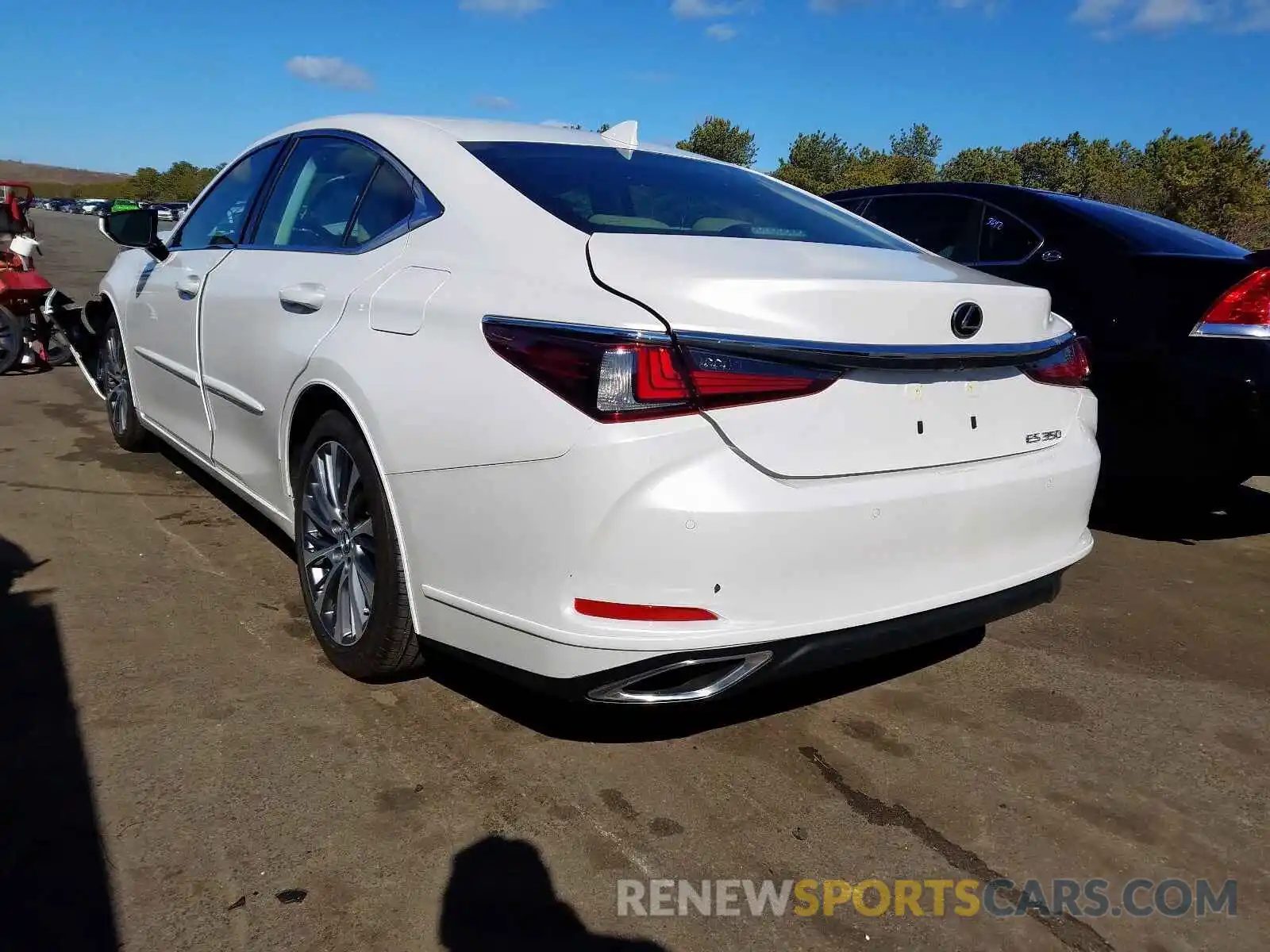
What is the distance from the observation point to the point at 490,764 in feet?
8.53

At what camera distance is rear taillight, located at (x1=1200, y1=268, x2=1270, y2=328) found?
4086 mm

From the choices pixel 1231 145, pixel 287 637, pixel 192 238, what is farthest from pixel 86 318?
pixel 1231 145

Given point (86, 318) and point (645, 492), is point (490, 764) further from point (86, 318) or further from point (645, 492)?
point (86, 318)

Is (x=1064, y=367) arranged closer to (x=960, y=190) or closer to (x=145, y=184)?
(x=960, y=190)

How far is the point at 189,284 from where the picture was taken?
13.4 feet

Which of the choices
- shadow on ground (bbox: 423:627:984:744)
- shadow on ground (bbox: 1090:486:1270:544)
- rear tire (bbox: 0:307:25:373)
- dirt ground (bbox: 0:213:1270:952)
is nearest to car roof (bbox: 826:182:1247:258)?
shadow on ground (bbox: 1090:486:1270:544)

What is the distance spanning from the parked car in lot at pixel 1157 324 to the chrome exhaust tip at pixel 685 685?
2.92 meters

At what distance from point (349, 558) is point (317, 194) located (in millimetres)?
1317

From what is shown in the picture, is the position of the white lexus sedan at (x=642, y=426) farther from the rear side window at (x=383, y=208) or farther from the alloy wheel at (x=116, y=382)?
the alloy wheel at (x=116, y=382)

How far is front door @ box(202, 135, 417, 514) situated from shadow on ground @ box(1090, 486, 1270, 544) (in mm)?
3832

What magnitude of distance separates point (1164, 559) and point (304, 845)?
13.0 ft

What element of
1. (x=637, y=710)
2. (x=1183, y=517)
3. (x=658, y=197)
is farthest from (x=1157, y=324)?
(x=637, y=710)

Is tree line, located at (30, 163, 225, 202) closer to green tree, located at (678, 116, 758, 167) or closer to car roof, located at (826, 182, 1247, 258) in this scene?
green tree, located at (678, 116, 758, 167)

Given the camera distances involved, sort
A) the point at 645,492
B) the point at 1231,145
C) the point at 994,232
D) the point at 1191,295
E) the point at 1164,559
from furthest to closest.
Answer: the point at 1231,145 < the point at 994,232 < the point at 1164,559 < the point at 1191,295 < the point at 645,492
